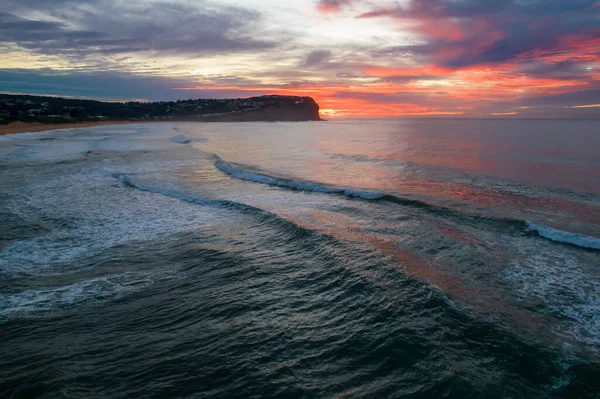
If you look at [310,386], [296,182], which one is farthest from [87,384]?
[296,182]

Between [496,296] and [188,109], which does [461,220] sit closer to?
[496,296]

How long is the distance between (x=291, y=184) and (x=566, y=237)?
12476mm

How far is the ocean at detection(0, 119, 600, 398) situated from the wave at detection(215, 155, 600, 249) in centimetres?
9

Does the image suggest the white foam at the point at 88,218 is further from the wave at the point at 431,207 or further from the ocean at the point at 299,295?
the wave at the point at 431,207

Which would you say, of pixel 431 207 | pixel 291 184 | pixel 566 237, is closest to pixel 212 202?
pixel 291 184

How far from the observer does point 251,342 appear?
19.3ft

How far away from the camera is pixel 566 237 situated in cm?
1144

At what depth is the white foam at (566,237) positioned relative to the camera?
10.9m

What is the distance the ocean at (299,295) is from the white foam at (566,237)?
5 centimetres

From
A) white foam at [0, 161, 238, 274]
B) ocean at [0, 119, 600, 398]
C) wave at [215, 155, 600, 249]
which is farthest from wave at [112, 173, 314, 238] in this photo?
wave at [215, 155, 600, 249]

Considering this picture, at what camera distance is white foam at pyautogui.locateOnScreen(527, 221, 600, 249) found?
1095 centimetres

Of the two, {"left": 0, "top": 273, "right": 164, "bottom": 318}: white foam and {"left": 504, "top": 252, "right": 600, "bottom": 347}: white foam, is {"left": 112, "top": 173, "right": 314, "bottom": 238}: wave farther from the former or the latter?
{"left": 504, "top": 252, "right": 600, "bottom": 347}: white foam

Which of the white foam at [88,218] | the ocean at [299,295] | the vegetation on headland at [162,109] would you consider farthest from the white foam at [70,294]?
the vegetation on headland at [162,109]

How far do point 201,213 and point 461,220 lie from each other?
31.5 ft
